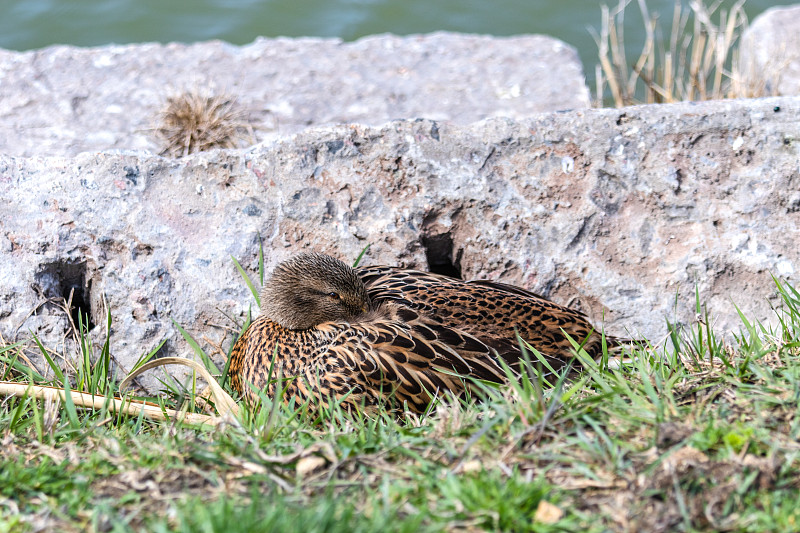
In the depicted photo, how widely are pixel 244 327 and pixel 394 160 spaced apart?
1.20m

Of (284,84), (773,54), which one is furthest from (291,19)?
(773,54)

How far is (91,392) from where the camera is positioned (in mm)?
3963

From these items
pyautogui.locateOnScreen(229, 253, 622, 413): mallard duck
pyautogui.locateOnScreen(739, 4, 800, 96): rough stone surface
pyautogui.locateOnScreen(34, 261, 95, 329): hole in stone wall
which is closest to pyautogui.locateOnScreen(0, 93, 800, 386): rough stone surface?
pyautogui.locateOnScreen(34, 261, 95, 329): hole in stone wall

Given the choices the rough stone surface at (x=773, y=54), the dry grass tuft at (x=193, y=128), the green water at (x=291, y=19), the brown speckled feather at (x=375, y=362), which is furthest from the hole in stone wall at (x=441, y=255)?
the green water at (x=291, y=19)

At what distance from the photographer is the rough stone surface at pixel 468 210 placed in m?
4.55

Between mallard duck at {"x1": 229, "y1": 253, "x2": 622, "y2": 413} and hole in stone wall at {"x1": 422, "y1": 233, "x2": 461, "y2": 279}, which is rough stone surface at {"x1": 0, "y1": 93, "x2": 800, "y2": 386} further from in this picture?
mallard duck at {"x1": 229, "y1": 253, "x2": 622, "y2": 413}

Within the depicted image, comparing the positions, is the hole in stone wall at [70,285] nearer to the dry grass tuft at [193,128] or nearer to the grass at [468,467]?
the grass at [468,467]

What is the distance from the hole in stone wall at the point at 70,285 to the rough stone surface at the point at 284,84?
1.51 meters

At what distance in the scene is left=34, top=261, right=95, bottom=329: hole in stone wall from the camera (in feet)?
14.8

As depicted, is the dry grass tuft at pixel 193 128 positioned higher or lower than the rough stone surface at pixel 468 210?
higher

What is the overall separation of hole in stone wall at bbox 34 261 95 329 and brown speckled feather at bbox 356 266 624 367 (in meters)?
1.52

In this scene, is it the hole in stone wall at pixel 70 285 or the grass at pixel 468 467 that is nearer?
the grass at pixel 468 467

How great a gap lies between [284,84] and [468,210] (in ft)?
8.64

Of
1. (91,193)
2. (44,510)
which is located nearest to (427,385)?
(44,510)
